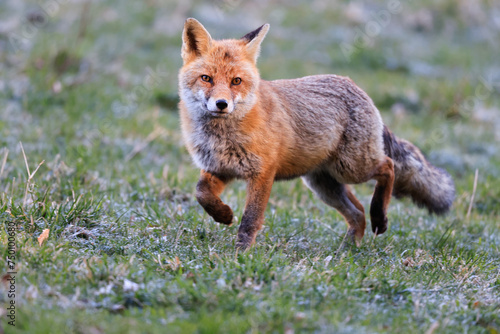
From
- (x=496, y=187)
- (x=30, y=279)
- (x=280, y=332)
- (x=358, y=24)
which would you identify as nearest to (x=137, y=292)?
(x=30, y=279)

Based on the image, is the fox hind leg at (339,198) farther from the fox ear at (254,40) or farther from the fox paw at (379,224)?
the fox ear at (254,40)

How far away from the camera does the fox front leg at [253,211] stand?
4.60 meters

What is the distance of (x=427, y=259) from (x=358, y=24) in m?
12.2

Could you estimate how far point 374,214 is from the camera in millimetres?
5488

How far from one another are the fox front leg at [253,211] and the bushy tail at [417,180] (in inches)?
69.4

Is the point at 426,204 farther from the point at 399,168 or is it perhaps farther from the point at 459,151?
the point at 459,151

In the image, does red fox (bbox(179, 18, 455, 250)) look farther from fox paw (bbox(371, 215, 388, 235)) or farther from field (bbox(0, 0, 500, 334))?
field (bbox(0, 0, 500, 334))

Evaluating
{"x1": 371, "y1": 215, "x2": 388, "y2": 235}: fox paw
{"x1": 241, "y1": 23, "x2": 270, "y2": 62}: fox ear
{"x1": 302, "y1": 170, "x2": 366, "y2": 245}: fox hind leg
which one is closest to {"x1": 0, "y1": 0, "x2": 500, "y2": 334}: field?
{"x1": 371, "y1": 215, "x2": 388, "y2": 235}: fox paw

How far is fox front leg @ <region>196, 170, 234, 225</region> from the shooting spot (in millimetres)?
4660

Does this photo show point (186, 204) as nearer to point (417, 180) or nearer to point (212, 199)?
point (212, 199)

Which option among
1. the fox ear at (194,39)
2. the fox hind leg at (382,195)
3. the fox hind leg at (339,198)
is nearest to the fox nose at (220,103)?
the fox ear at (194,39)

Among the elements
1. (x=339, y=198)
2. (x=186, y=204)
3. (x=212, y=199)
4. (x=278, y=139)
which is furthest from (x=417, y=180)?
(x=186, y=204)

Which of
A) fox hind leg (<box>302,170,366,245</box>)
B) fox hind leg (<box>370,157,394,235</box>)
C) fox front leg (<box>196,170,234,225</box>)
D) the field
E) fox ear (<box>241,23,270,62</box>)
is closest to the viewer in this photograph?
the field

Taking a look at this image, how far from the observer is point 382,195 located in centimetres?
554
